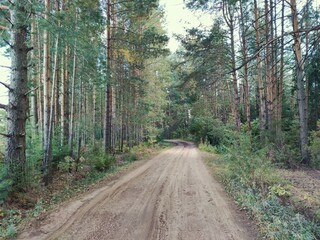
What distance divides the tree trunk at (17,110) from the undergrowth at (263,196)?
512 cm

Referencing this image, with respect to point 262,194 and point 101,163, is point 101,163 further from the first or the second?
point 262,194

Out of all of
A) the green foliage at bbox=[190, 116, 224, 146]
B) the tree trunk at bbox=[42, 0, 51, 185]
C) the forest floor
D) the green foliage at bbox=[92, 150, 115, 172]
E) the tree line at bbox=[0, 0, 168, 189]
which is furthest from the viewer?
the green foliage at bbox=[190, 116, 224, 146]

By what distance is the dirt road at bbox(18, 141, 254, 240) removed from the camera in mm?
3928

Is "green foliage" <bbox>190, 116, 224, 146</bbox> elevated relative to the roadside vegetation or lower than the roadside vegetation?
elevated

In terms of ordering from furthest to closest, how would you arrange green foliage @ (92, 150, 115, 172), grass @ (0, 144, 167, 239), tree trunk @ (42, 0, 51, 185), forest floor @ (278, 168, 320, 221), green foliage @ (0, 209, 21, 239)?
green foliage @ (92, 150, 115, 172), tree trunk @ (42, 0, 51, 185), forest floor @ (278, 168, 320, 221), grass @ (0, 144, 167, 239), green foliage @ (0, 209, 21, 239)

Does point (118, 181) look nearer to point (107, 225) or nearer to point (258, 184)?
point (107, 225)

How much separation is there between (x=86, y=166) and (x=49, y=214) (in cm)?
591

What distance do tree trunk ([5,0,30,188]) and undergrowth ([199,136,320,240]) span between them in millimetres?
5120

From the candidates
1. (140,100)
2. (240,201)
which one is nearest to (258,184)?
(240,201)

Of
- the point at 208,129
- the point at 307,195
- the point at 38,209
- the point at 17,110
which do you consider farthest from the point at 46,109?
the point at 208,129

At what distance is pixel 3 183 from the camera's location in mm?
4766

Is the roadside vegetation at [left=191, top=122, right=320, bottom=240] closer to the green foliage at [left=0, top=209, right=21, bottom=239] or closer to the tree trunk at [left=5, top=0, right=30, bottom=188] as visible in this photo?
the green foliage at [left=0, top=209, right=21, bottom=239]

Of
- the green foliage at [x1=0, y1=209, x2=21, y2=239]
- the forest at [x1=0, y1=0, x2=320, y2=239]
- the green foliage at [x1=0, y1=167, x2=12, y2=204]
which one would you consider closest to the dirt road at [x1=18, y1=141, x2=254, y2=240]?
the green foliage at [x1=0, y1=209, x2=21, y2=239]

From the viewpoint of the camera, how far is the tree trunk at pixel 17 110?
537cm
